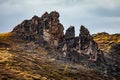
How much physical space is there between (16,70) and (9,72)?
8.34 metres

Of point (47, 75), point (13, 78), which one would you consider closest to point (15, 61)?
point (47, 75)

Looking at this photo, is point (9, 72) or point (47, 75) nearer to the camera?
point (9, 72)

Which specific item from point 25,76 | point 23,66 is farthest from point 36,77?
point 23,66

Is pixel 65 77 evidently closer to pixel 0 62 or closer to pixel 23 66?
pixel 23 66

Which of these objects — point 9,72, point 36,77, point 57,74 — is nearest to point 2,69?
point 9,72

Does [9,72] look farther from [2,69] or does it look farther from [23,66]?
[23,66]

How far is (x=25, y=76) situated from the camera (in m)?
173

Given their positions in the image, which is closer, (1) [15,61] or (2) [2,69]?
(2) [2,69]

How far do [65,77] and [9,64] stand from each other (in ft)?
102

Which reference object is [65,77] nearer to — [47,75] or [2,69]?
[47,75]

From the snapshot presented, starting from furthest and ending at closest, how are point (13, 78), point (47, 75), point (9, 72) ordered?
point (47, 75) → point (9, 72) → point (13, 78)

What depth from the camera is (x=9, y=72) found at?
174m

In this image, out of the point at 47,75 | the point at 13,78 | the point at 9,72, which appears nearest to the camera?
the point at 13,78

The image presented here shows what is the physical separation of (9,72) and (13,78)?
1111 cm
